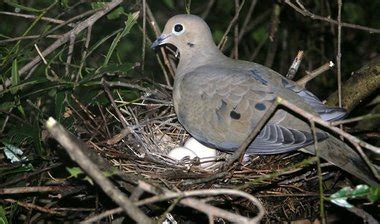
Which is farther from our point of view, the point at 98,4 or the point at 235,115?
the point at 98,4

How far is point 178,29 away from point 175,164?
888 mm

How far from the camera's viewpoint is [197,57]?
3.62 meters

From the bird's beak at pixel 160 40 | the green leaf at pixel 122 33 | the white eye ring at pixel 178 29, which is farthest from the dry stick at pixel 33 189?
the white eye ring at pixel 178 29

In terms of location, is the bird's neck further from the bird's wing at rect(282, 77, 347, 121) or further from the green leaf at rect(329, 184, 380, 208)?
the green leaf at rect(329, 184, 380, 208)

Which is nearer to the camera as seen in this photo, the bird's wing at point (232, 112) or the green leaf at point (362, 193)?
the green leaf at point (362, 193)

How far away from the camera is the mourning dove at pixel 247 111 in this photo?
9.32ft

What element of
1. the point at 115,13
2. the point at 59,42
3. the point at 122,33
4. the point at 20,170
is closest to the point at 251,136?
the point at 122,33

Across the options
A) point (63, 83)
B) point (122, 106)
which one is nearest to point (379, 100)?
point (122, 106)

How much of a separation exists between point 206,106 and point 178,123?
1.38ft

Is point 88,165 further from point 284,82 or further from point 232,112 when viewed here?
point 284,82

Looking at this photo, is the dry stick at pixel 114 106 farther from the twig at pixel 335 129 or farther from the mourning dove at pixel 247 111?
the twig at pixel 335 129

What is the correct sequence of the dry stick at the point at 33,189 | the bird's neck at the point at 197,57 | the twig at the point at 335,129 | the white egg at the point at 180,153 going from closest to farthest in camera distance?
1. the twig at the point at 335,129
2. the dry stick at the point at 33,189
3. the white egg at the point at 180,153
4. the bird's neck at the point at 197,57

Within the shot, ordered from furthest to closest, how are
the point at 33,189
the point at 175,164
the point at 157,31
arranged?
the point at 157,31 → the point at 175,164 → the point at 33,189

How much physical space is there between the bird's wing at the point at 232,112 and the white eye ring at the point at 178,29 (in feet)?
1.42
